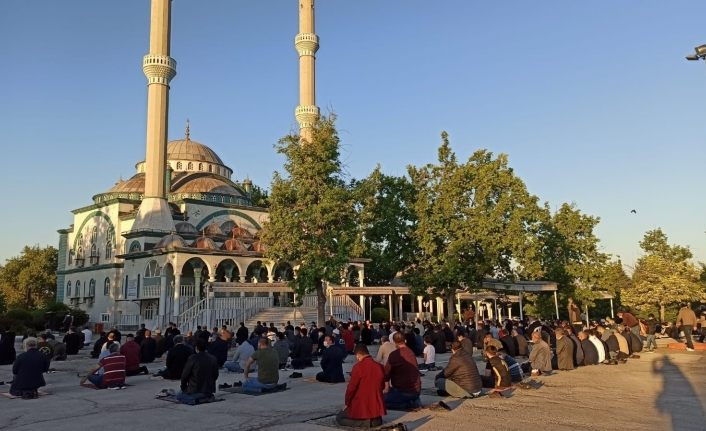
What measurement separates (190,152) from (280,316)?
110ft

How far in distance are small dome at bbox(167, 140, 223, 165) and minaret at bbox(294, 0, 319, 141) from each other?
18.3 meters

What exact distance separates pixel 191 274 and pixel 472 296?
60.2ft

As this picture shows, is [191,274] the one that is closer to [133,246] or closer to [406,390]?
[133,246]

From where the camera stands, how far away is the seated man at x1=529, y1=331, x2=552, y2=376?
13891mm

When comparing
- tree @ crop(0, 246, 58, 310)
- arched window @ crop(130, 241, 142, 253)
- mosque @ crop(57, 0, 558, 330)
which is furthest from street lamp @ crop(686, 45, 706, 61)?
tree @ crop(0, 246, 58, 310)

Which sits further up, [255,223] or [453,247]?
[255,223]

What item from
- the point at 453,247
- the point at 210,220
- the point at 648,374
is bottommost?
the point at 648,374

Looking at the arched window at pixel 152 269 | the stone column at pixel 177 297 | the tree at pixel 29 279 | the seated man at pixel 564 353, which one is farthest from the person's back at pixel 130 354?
the tree at pixel 29 279

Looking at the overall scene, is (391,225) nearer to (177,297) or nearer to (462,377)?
(177,297)

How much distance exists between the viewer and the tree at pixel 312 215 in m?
26.5

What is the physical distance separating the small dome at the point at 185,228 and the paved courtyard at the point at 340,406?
29.4 metres

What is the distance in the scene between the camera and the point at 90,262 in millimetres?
47969

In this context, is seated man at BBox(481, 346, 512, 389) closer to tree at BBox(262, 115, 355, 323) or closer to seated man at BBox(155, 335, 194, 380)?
seated man at BBox(155, 335, 194, 380)

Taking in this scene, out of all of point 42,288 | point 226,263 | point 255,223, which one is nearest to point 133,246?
point 226,263
